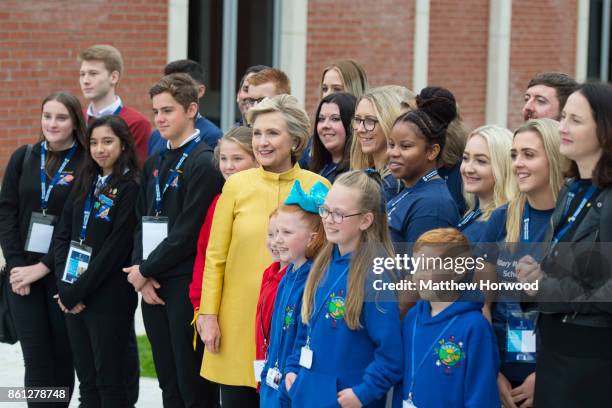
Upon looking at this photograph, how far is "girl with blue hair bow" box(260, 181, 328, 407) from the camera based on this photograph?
4.65 metres

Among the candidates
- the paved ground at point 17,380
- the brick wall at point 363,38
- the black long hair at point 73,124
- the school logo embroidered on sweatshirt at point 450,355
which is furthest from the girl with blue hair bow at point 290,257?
the brick wall at point 363,38

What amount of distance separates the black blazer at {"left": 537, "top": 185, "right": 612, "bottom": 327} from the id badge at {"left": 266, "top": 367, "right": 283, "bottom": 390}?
121 cm

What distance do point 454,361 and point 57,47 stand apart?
681 cm

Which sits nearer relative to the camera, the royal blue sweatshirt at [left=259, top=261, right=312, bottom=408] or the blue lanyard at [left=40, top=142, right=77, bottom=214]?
the royal blue sweatshirt at [left=259, top=261, right=312, bottom=408]

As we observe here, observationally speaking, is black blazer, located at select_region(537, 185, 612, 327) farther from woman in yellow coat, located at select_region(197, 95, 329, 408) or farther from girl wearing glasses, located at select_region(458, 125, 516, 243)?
woman in yellow coat, located at select_region(197, 95, 329, 408)

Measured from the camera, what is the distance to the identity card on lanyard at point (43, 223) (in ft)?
20.8

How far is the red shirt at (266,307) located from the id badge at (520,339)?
1.10m

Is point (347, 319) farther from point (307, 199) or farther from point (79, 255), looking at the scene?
point (79, 255)

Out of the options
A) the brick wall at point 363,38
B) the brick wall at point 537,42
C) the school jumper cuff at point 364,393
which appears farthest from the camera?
the brick wall at point 537,42

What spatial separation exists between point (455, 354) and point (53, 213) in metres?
3.05

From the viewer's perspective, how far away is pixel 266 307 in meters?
4.98

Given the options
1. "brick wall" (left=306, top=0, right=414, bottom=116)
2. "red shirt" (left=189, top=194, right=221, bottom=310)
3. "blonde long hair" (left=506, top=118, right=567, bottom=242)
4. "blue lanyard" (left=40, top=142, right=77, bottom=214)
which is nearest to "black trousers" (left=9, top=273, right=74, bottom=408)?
"blue lanyard" (left=40, top=142, right=77, bottom=214)

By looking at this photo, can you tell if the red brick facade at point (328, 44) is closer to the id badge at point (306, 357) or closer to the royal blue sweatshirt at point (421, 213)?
the royal blue sweatshirt at point (421, 213)

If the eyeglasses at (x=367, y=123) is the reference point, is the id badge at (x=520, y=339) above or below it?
below
